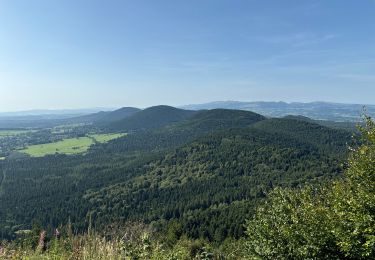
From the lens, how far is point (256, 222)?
4700 centimetres

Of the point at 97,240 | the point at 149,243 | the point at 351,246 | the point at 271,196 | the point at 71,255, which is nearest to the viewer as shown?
the point at 71,255

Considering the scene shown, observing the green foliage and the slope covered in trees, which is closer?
the slope covered in trees

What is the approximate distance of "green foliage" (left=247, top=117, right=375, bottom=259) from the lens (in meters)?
34.8

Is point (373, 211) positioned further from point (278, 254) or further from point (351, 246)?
point (278, 254)

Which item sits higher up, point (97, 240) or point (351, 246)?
point (97, 240)

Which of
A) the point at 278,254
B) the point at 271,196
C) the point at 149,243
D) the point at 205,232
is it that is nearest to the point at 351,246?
the point at 278,254

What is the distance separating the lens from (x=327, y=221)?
39750mm

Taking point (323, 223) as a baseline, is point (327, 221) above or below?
above

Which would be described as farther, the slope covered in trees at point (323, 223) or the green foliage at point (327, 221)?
Result: the green foliage at point (327, 221)

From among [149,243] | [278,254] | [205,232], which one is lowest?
[205,232]

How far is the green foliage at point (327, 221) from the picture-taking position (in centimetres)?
3478

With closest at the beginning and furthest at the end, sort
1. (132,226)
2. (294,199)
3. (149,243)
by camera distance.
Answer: (132,226) < (149,243) < (294,199)

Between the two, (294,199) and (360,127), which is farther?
(294,199)

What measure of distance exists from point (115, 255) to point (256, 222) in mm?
39286
